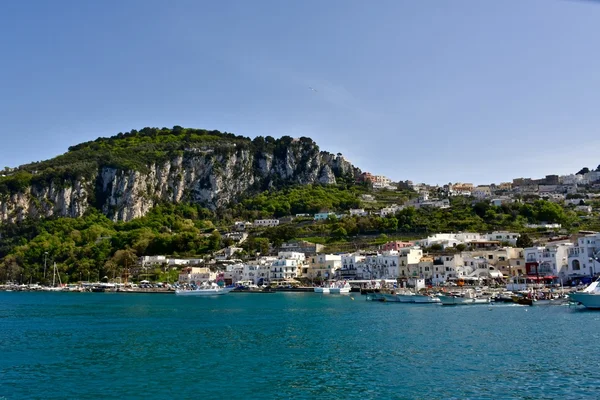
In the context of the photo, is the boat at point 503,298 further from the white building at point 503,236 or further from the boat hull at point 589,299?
the white building at point 503,236

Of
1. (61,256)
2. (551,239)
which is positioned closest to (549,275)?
(551,239)

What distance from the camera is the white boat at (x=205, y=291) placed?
7119 centimetres

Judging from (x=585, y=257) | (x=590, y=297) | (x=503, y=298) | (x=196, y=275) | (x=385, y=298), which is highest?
(x=585, y=257)

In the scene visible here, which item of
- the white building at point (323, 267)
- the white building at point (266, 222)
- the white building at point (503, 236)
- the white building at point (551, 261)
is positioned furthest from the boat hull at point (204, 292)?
the white building at point (551, 261)

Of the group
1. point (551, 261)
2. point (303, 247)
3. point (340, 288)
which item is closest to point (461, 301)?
point (551, 261)

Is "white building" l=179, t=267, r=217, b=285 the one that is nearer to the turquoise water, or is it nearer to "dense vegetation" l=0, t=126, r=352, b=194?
the turquoise water

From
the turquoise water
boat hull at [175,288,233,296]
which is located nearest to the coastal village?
boat hull at [175,288,233,296]

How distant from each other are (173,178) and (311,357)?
11389 cm

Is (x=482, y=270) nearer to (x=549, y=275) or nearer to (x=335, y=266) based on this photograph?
(x=549, y=275)

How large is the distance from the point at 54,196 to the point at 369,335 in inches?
4321

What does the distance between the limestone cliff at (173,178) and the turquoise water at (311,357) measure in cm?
8912

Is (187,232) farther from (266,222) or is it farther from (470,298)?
(470,298)

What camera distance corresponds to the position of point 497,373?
1830 centimetres

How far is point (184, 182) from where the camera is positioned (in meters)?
132
